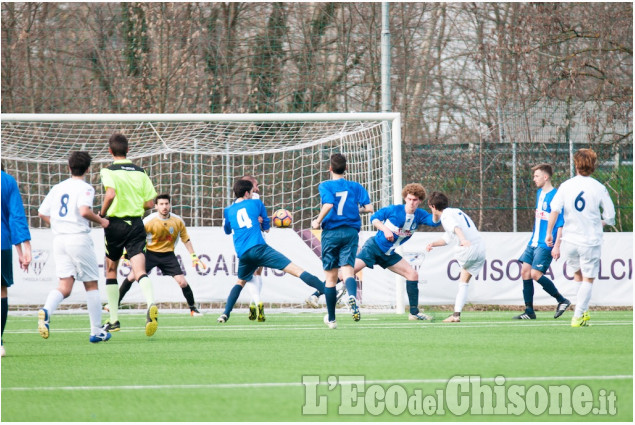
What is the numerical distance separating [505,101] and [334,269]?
931 centimetres

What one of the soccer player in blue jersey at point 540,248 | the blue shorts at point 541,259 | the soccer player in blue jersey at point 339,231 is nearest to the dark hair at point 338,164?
the soccer player in blue jersey at point 339,231

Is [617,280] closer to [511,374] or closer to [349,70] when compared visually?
[349,70]

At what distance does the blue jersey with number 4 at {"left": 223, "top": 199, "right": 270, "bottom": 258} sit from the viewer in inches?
417

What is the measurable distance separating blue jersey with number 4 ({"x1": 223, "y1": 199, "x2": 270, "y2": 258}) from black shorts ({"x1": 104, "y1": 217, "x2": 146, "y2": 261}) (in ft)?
6.77

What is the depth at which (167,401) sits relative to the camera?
4.91 metres

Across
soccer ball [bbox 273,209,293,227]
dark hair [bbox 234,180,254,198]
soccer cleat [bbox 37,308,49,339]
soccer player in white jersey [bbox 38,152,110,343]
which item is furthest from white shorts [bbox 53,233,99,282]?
soccer ball [bbox 273,209,293,227]

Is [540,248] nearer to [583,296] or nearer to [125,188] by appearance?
[583,296]

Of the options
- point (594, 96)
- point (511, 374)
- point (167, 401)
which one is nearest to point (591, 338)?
point (511, 374)

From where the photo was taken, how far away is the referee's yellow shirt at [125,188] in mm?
8578

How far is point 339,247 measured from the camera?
31.9 ft

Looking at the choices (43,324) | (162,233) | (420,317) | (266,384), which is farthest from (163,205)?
(266,384)

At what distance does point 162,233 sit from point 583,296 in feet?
18.4

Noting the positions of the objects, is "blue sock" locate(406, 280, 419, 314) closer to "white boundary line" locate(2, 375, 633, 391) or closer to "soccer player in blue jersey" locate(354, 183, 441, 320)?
"soccer player in blue jersey" locate(354, 183, 441, 320)

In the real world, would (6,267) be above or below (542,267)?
above
